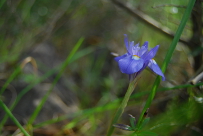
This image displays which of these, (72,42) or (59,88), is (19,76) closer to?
(59,88)

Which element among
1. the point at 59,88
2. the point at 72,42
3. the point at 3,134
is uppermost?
the point at 72,42

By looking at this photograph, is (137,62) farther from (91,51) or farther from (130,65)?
(91,51)

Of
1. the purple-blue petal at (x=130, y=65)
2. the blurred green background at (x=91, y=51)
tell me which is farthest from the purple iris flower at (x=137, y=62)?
the blurred green background at (x=91, y=51)

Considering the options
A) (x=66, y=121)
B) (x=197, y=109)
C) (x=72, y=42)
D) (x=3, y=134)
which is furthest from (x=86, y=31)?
(x=197, y=109)

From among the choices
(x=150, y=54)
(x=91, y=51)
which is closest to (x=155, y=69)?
(x=150, y=54)

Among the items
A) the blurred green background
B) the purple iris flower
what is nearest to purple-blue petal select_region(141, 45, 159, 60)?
the purple iris flower

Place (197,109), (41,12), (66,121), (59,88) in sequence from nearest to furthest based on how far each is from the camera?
(197,109) < (66,121) < (59,88) < (41,12)
